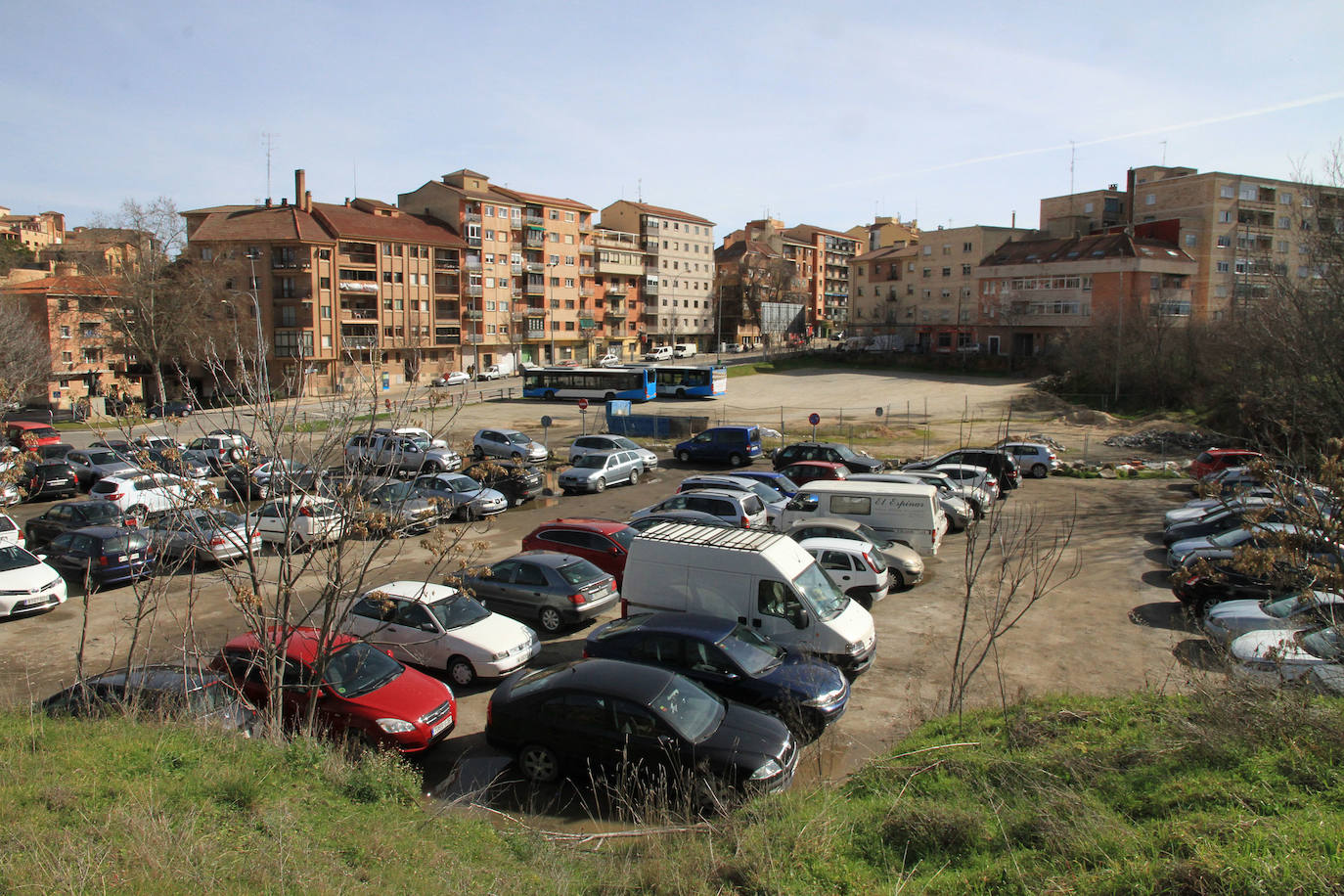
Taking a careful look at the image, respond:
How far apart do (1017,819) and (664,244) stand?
313 ft

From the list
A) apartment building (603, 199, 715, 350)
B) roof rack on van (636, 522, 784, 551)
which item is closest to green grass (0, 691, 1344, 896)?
roof rack on van (636, 522, 784, 551)

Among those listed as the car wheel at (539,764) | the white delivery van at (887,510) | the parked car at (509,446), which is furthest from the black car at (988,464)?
the car wheel at (539,764)

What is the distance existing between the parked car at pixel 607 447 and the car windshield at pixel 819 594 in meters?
17.2

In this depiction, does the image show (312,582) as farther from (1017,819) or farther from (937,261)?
(937,261)

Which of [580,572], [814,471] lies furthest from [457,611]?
[814,471]

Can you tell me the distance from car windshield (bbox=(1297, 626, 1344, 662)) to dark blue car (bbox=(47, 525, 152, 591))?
18149mm

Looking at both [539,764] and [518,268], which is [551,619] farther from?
[518,268]

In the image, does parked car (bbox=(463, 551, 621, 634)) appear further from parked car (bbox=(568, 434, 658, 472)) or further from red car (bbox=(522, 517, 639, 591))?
parked car (bbox=(568, 434, 658, 472))

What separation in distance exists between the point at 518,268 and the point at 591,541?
6928 cm

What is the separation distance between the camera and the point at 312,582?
15883 mm

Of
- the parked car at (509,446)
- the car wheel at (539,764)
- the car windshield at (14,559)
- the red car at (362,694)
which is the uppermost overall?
the parked car at (509,446)

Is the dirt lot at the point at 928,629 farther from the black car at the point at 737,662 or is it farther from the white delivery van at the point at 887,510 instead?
the white delivery van at the point at 887,510

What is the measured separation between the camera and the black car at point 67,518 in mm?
19031

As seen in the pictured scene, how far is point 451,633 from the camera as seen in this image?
11.3 meters
